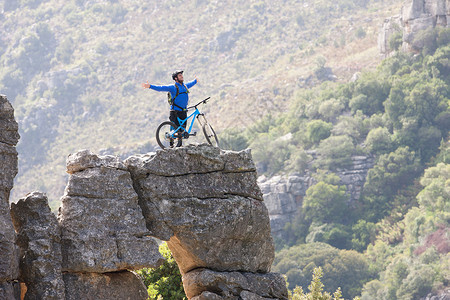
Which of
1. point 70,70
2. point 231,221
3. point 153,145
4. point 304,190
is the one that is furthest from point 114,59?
point 231,221

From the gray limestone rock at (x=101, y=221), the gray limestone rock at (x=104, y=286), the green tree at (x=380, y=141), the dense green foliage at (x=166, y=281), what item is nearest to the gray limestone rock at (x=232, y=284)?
the gray limestone rock at (x=104, y=286)

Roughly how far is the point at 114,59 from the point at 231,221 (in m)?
153

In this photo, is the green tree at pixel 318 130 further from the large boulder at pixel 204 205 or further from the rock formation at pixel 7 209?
the rock formation at pixel 7 209

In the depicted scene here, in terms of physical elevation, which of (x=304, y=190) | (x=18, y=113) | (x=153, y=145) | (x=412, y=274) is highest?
(x=18, y=113)

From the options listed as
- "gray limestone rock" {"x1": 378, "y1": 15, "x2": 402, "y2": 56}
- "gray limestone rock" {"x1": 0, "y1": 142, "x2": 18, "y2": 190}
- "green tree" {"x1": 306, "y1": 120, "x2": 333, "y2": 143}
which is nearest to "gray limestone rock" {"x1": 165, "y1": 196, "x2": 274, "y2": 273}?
A: "gray limestone rock" {"x1": 0, "y1": 142, "x2": 18, "y2": 190}

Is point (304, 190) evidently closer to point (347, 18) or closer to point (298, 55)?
point (298, 55)

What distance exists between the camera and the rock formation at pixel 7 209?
18594 mm

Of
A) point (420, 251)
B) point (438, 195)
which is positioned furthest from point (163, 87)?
point (438, 195)

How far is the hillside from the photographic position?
138 m

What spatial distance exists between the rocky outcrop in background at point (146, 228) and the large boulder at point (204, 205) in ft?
0.08

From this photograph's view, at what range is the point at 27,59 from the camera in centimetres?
18075

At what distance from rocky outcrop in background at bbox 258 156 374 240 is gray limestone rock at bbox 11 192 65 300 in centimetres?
8331

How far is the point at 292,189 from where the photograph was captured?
10781cm

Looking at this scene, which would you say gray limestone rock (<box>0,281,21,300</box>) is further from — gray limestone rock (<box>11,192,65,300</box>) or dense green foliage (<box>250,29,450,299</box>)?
dense green foliage (<box>250,29,450,299</box>)
